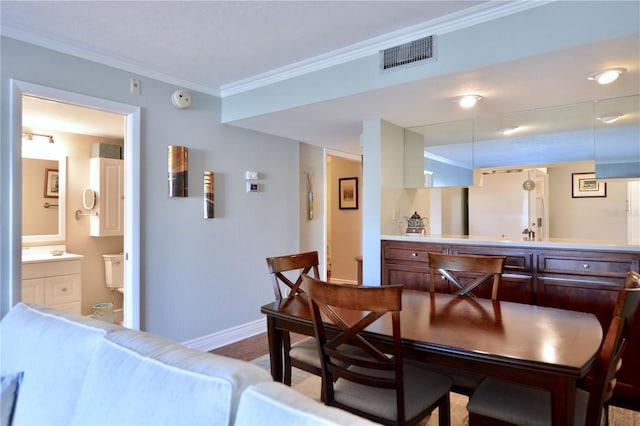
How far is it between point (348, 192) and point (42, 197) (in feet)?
14.2

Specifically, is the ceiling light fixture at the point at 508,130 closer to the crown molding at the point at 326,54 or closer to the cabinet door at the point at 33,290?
the crown molding at the point at 326,54

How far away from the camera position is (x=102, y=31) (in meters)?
2.42

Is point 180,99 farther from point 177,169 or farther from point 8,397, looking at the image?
point 8,397

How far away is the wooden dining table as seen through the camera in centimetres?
128

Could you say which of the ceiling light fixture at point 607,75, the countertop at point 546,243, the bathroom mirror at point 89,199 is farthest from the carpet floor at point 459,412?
the bathroom mirror at point 89,199

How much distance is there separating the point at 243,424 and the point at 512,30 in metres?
2.30

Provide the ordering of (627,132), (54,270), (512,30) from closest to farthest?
1. (512,30)
2. (627,132)
3. (54,270)

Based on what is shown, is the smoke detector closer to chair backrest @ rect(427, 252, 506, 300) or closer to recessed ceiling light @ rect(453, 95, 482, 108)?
recessed ceiling light @ rect(453, 95, 482, 108)

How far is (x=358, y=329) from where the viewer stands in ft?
5.02

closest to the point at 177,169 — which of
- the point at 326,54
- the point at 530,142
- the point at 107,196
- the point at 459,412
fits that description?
the point at 326,54

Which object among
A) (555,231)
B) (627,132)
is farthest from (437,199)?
(627,132)

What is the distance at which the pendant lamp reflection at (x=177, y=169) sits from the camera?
3.22 metres

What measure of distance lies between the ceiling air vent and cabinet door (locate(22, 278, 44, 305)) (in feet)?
12.8

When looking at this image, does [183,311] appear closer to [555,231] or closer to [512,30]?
[512,30]
